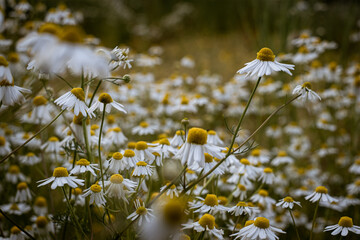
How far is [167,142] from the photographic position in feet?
3.83

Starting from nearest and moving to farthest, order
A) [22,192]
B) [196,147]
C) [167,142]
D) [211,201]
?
[196,147], [211,201], [167,142], [22,192]

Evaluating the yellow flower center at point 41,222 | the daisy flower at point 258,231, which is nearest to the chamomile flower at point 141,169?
the daisy flower at point 258,231

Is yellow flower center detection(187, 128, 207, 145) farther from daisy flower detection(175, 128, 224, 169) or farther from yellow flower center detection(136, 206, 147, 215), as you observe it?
yellow flower center detection(136, 206, 147, 215)

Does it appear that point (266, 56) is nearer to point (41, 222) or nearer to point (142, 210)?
point (142, 210)

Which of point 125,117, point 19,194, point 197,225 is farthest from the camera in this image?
point 125,117

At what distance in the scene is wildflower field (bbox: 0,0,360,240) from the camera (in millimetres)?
916

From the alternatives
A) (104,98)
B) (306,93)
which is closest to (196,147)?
(104,98)

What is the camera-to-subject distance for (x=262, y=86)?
2838 mm

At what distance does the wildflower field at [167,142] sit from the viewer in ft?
3.00

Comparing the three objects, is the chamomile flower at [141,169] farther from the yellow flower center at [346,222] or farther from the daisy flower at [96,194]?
the yellow flower center at [346,222]

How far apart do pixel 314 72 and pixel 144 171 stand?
2.18 meters

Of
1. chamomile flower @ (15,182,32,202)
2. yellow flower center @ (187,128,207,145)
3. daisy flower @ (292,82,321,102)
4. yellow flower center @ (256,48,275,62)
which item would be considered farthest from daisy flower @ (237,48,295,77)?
chamomile flower @ (15,182,32,202)

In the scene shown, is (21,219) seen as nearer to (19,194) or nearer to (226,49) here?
(19,194)

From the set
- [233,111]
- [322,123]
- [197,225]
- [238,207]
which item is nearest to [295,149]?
[322,123]
